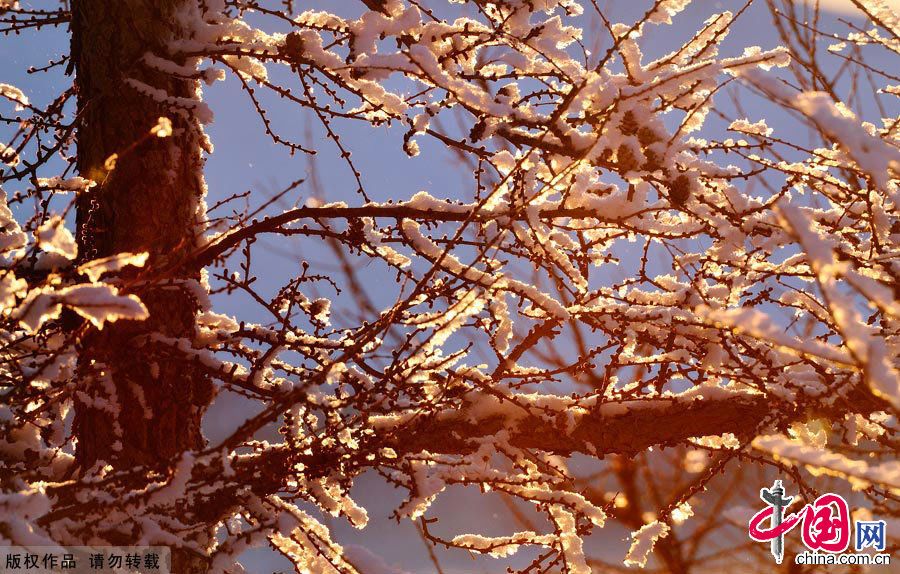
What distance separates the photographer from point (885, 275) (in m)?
3.40

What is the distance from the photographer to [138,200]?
424cm

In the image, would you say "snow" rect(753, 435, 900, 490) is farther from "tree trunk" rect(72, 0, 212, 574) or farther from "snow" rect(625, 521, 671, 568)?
"tree trunk" rect(72, 0, 212, 574)

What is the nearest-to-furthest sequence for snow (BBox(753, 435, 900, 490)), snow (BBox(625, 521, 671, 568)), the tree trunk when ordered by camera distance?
snow (BBox(753, 435, 900, 490)) < snow (BBox(625, 521, 671, 568)) < the tree trunk

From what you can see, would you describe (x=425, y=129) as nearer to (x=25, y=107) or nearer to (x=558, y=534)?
(x=558, y=534)

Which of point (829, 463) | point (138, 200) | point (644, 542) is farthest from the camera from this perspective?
point (138, 200)

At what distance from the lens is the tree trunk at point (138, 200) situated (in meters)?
4.09

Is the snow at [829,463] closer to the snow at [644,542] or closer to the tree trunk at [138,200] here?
the snow at [644,542]

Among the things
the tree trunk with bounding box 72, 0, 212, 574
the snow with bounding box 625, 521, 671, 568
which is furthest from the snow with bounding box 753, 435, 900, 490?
the tree trunk with bounding box 72, 0, 212, 574

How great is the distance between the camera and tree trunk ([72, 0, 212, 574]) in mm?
4086

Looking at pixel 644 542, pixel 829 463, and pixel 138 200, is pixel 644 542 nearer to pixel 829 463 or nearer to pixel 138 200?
pixel 829 463

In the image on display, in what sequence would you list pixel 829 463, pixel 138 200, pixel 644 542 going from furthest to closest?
pixel 138 200 → pixel 644 542 → pixel 829 463

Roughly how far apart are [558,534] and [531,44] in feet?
9.18

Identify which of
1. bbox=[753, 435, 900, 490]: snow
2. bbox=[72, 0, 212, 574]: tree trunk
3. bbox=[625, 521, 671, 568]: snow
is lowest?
bbox=[753, 435, 900, 490]: snow

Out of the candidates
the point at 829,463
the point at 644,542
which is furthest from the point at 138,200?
the point at 829,463
